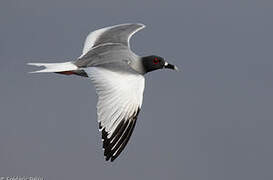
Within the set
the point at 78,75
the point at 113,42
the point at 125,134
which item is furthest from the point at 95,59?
the point at 125,134

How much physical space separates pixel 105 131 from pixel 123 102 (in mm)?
421

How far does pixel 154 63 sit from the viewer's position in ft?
25.5

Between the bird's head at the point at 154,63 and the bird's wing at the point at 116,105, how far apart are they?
118 cm

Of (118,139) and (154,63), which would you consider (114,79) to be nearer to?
(118,139)

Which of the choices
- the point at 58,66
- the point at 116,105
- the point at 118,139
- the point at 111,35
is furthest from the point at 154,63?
the point at 118,139

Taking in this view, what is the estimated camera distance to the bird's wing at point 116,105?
590 cm

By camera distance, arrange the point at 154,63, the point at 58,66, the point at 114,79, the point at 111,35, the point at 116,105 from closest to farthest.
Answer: the point at 116,105 < the point at 114,79 < the point at 58,66 < the point at 154,63 < the point at 111,35

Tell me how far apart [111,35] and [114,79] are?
1.98m

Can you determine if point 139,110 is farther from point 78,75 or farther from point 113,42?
point 113,42

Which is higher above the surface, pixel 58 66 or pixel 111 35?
pixel 111 35

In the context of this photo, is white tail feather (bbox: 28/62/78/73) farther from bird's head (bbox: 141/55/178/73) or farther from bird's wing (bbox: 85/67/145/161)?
bird's head (bbox: 141/55/178/73)

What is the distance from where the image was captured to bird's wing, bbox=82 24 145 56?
8.08 m

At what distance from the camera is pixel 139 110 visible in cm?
622

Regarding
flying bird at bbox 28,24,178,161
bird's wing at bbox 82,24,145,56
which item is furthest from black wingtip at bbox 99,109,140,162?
bird's wing at bbox 82,24,145,56
